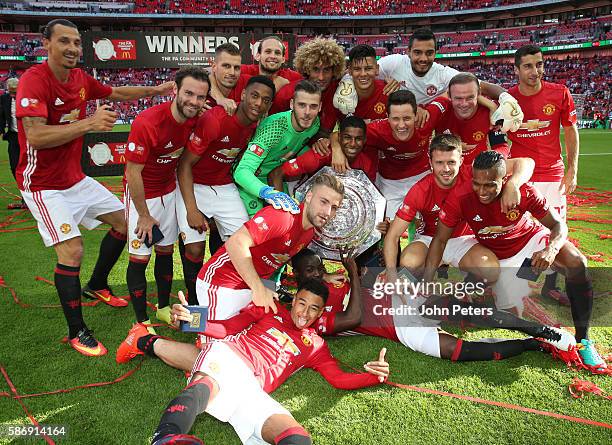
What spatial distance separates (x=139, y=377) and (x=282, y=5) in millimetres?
50209

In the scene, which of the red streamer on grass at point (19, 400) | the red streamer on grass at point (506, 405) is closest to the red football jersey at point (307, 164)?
the red streamer on grass at point (506, 405)

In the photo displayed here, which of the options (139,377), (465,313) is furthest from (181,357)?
(465,313)

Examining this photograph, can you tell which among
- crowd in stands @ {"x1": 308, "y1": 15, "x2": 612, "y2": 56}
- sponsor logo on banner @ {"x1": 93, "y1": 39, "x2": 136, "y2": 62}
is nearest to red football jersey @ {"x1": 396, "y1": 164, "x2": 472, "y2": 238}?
sponsor logo on banner @ {"x1": 93, "y1": 39, "x2": 136, "y2": 62}

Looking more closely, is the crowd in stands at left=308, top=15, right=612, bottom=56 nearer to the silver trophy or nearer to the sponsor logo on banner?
the sponsor logo on banner

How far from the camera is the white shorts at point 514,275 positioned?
13.5 feet

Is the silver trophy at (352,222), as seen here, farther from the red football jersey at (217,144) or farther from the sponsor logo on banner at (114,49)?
the sponsor logo on banner at (114,49)

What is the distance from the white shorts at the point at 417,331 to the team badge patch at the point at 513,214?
1.04m

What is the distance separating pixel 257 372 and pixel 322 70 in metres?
3.04

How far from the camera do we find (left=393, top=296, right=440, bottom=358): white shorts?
11.9ft

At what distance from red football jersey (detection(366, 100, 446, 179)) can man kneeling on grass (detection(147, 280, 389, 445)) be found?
187cm

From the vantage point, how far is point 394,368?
3520 mm

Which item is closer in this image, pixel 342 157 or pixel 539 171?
pixel 342 157

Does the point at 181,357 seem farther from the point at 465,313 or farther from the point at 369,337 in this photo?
the point at 465,313

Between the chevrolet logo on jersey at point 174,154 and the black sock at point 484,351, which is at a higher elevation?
the chevrolet logo on jersey at point 174,154
